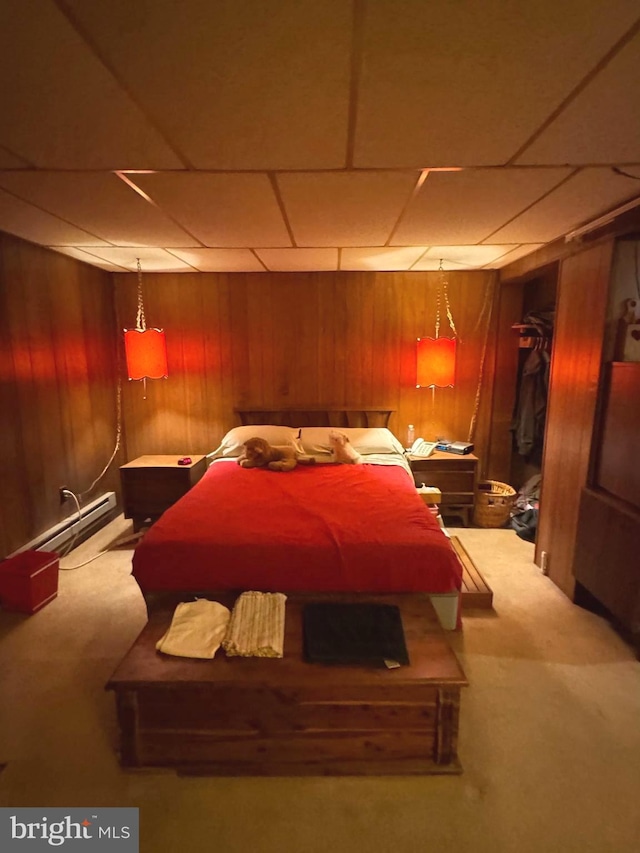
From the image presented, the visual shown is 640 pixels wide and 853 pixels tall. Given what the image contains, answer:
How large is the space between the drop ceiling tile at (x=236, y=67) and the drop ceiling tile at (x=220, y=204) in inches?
9.9

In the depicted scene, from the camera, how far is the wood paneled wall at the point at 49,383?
2635 millimetres

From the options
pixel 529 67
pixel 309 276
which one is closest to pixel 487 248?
pixel 309 276

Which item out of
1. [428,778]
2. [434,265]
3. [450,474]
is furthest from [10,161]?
[450,474]

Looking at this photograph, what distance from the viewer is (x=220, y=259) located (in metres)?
3.19

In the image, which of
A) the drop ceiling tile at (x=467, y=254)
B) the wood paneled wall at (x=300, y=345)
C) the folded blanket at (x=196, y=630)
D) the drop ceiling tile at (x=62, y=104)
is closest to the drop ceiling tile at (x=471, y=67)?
the drop ceiling tile at (x=62, y=104)

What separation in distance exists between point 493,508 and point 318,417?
5.79 feet

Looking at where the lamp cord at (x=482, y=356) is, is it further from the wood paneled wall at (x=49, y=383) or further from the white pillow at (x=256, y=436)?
the wood paneled wall at (x=49, y=383)

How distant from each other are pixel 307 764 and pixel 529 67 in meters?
2.34

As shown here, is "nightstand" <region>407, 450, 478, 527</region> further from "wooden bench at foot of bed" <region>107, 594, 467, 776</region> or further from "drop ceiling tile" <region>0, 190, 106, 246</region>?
"drop ceiling tile" <region>0, 190, 106, 246</region>

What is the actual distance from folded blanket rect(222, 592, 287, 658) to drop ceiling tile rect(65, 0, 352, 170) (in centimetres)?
182

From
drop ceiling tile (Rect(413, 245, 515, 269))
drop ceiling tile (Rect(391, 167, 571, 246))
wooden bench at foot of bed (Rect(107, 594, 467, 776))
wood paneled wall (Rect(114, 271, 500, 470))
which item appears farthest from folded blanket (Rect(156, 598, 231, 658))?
drop ceiling tile (Rect(413, 245, 515, 269))

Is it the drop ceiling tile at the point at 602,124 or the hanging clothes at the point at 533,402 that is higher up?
the drop ceiling tile at the point at 602,124

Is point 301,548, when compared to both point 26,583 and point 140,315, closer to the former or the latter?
point 26,583

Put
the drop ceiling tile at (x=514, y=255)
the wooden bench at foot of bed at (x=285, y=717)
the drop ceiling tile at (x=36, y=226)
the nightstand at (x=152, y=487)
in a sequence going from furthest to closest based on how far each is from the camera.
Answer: the nightstand at (x=152, y=487) → the drop ceiling tile at (x=514, y=255) → the drop ceiling tile at (x=36, y=226) → the wooden bench at foot of bed at (x=285, y=717)
